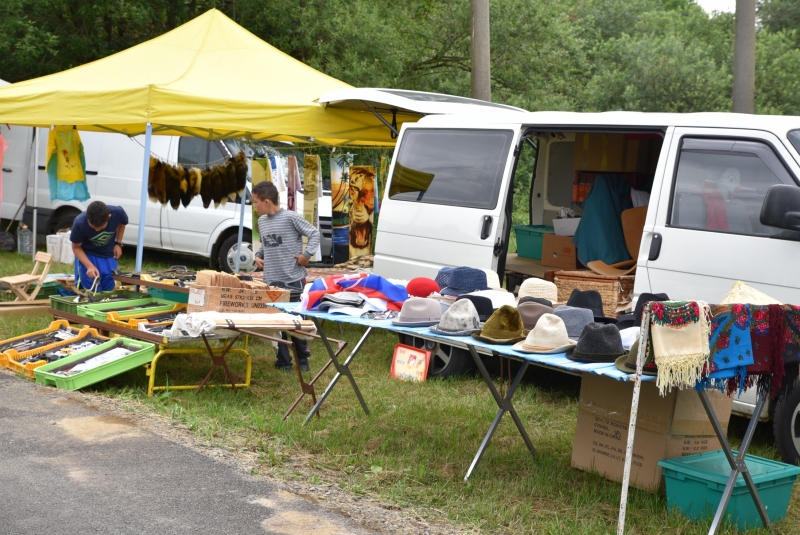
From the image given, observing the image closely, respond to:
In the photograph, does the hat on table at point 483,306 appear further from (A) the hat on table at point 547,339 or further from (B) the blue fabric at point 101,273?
(B) the blue fabric at point 101,273

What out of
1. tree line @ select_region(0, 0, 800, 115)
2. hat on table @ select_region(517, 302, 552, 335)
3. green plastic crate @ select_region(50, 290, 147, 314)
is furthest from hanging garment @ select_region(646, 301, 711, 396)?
tree line @ select_region(0, 0, 800, 115)

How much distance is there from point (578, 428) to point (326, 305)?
1.60 meters

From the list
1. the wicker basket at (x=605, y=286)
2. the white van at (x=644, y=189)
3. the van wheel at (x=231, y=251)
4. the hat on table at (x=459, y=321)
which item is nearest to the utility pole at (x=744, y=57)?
the white van at (x=644, y=189)

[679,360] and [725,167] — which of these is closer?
[679,360]

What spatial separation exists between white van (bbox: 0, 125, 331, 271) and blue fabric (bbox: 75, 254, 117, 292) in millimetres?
3240

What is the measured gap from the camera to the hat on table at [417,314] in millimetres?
5035

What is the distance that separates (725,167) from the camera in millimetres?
5672

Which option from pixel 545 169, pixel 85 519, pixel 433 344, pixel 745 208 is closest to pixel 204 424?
pixel 85 519

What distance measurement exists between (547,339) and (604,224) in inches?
121

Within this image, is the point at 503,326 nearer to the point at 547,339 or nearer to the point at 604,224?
the point at 547,339

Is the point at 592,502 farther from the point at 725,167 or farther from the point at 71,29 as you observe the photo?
the point at 71,29

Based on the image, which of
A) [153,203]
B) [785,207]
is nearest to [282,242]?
[785,207]

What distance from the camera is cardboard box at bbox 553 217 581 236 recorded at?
7.89 m

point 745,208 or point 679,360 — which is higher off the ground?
point 745,208
